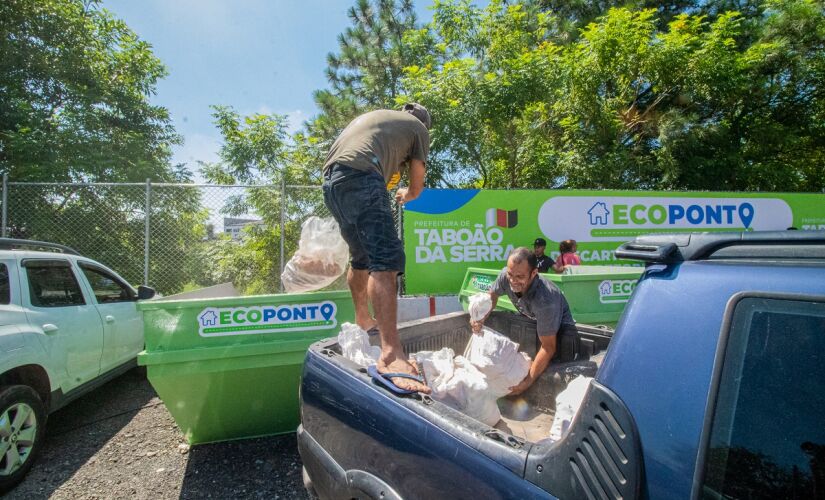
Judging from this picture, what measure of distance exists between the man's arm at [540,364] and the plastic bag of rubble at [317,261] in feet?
5.87

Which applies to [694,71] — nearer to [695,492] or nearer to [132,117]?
[695,492]

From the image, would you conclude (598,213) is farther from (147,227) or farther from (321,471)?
(147,227)

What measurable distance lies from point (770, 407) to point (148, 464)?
379cm

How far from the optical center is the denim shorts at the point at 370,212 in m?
2.30

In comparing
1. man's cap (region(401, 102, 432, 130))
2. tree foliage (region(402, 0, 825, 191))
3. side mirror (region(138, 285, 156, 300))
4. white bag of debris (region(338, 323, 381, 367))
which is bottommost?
white bag of debris (region(338, 323, 381, 367))

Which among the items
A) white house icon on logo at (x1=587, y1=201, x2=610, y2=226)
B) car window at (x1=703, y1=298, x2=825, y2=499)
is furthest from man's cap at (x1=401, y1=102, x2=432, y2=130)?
white house icon on logo at (x1=587, y1=201, x2=610, y2=226)

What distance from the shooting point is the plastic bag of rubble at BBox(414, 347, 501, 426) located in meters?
1.94

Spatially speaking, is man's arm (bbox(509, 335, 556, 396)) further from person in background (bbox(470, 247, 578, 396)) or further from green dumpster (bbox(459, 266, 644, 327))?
green dumpster (bbox(459, 266, 644, 327))

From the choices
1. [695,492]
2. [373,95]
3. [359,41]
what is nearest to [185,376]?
[695,492]

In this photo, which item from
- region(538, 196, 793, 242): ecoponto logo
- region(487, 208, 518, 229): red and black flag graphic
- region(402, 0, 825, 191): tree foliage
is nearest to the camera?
region(487, 208, 518, 229): red and black flag graphic

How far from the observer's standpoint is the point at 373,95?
15898 mm

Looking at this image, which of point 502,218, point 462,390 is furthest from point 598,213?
point 462,390

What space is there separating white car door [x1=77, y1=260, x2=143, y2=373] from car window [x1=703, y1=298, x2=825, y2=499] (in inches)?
187

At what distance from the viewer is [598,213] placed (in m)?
8.28
